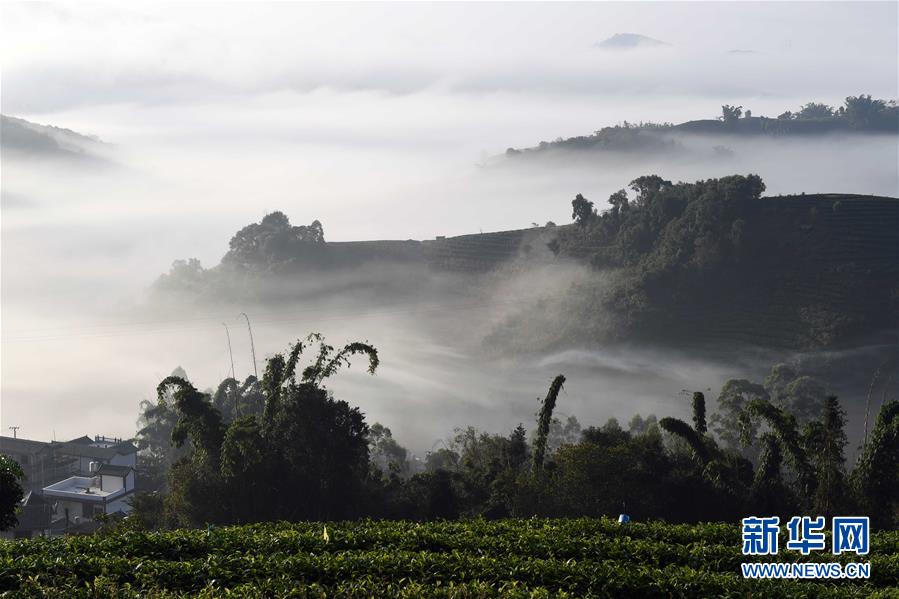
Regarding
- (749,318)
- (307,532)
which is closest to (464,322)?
(749,318)

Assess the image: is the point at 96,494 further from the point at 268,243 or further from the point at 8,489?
the point at 268,243

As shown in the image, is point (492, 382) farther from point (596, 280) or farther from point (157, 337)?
point (157, 337)

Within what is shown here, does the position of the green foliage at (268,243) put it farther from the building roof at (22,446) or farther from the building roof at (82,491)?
the building roof at (82,491)

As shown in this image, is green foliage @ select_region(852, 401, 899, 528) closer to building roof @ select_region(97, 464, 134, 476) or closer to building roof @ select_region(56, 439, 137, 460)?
building roof @ select_region(97, 464, 134, 476)

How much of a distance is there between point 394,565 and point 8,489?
11023mm

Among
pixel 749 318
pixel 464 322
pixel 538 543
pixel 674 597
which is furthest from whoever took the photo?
pixel 464 322

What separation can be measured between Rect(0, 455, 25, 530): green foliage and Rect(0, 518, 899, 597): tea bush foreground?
14.8ft

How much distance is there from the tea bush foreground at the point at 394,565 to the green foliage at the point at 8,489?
450cm

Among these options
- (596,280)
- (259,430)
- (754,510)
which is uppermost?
(596,280)

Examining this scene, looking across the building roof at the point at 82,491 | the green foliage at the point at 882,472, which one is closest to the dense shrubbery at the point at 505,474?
the green foliage at the point at 882,472

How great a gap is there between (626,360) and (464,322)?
36.2 meters

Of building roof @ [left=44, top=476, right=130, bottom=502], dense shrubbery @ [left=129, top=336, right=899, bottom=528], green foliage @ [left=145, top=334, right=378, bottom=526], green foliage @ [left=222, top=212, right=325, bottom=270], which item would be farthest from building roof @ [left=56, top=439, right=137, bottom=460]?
green foliage @ [left=222, top=212, right=325, bottom=270]

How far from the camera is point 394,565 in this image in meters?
17.0

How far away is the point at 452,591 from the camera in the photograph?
15609mm
